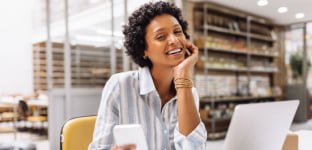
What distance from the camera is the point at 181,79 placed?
0.97 meters

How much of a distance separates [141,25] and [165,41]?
0.15 m

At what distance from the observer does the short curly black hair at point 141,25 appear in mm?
1072

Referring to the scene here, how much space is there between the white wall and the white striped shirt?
24.9 feet

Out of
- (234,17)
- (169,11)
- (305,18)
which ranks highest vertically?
(234,17)

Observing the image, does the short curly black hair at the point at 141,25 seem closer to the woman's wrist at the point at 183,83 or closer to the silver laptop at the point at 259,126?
the woman's wrist at the point at 183,83

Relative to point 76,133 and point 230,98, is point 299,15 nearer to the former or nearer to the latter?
point 76,133

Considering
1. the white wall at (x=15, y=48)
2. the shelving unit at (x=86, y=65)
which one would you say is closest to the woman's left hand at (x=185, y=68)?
the shelving unit at (x=86, y=65)

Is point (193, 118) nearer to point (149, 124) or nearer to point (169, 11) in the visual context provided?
point (149, 124)

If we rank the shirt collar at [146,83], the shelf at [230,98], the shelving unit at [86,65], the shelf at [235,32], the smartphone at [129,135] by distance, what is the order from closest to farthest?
the smartphone at [129,135] → the shirt collar at [146,83] → the shelving unit at [86,65] → the shelf at [230,98] → the shelf at [235,32]

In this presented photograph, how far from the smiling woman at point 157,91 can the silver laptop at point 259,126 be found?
0.40 feet

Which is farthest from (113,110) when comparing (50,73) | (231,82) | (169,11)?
(231,82)

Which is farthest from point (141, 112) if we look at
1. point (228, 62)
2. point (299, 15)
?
point (228, 62)

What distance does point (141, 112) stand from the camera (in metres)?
1.05

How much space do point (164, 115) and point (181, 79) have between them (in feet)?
0.59
